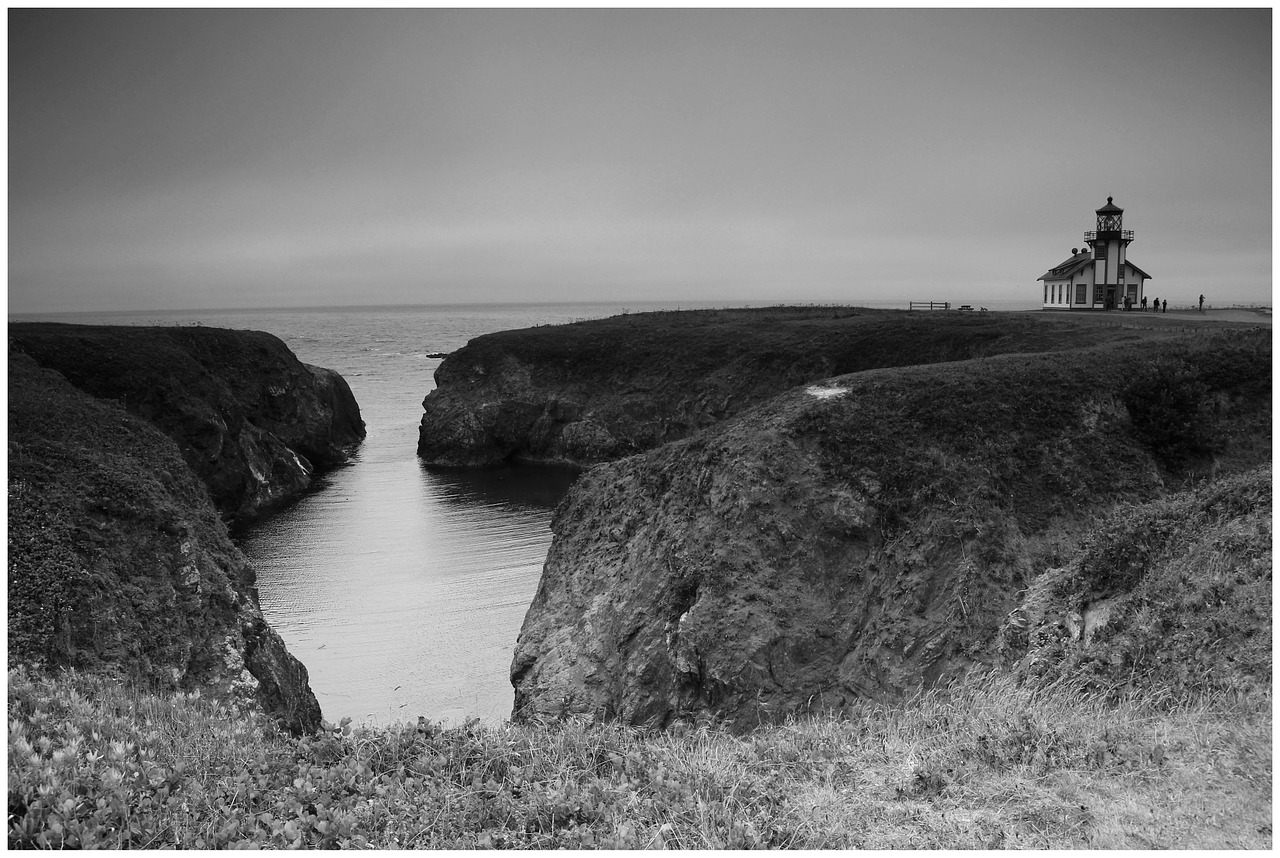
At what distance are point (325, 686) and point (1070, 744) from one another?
21.5m

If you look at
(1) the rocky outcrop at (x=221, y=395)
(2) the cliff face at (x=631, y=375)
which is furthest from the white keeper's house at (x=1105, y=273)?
(1) the rocky outcrop at (x=221, y=395)

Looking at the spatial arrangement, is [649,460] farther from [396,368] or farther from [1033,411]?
[396,368]

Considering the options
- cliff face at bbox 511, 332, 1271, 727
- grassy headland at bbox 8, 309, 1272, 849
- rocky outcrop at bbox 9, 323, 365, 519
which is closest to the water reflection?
cliff face at bbox 511, 332, 1271, 727

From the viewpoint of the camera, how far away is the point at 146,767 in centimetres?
743

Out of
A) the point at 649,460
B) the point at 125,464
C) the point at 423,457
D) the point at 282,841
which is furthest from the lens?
the point at 423,457

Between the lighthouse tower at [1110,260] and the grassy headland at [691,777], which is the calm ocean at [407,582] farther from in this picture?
the lighthouse tower at [1110,260]

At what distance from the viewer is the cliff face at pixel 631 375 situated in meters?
62.7

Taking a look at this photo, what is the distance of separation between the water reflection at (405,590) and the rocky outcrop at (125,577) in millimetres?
3267

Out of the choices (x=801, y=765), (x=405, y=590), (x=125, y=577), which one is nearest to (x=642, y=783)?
(x=801, y=765)

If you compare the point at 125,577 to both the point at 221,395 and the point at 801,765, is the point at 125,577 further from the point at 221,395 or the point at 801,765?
the point at 221,395

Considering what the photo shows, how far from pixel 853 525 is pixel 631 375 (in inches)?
2067

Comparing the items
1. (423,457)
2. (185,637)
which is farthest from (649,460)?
(423,457)

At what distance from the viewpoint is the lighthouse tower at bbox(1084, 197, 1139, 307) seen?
76062mm

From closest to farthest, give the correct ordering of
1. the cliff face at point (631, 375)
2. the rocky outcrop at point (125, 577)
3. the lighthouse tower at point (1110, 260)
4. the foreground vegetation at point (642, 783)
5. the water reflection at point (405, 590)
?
the foreground vegetation at point (642, 783)
the rocky outcrop at point (125, 577)
the water reflection at point (405, 590)
the cliff face at point (631, 375)
the lighthouse tower at point (1110, 260)
